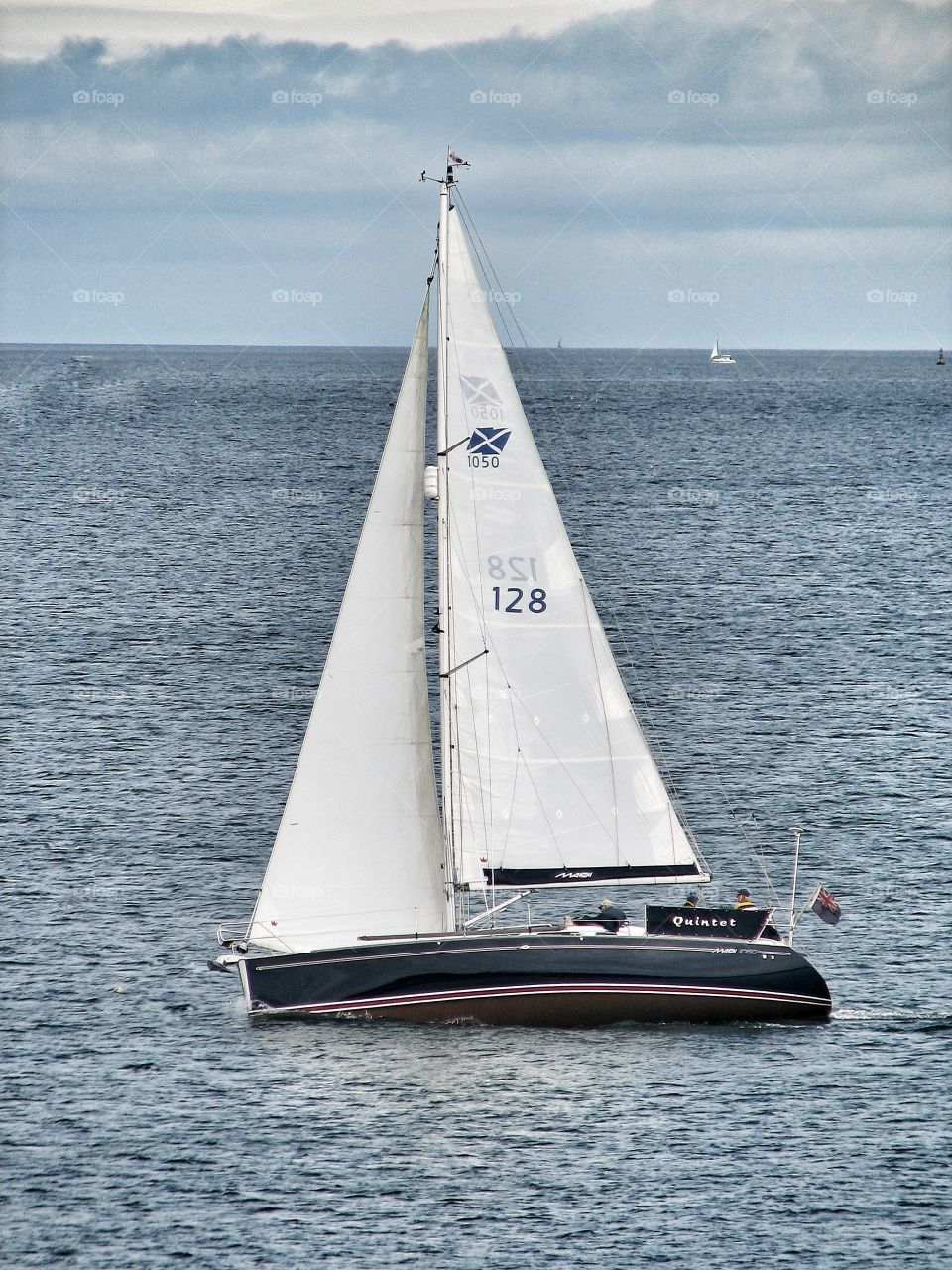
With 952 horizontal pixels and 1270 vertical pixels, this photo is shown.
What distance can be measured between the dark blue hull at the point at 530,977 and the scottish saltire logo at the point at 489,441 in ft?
39.9

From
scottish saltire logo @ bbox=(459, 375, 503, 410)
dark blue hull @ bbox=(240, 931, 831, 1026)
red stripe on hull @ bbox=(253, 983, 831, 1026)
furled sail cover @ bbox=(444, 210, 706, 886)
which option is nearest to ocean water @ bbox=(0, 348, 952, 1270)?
red stripe on hull @ bbox=(253, 983, 831, 1026)

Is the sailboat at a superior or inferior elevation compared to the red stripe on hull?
superior

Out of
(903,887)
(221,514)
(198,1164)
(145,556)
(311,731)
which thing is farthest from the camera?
(221,514)

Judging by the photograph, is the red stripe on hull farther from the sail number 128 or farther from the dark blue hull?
the sail number 128

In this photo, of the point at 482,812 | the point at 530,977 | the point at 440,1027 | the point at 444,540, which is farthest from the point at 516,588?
the point at 440,1027

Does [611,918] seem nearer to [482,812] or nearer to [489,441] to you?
[482,812]

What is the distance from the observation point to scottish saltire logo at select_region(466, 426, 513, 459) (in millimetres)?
46156

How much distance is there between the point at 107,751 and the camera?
251 feet

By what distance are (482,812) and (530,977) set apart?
436 cm

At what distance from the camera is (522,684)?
4772cm

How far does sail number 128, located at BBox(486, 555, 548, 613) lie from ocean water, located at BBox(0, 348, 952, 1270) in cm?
1095

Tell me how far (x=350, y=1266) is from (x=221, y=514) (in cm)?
11381

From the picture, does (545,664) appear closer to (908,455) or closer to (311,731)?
(311,731)

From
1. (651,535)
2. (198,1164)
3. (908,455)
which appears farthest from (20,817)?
(908,455)
